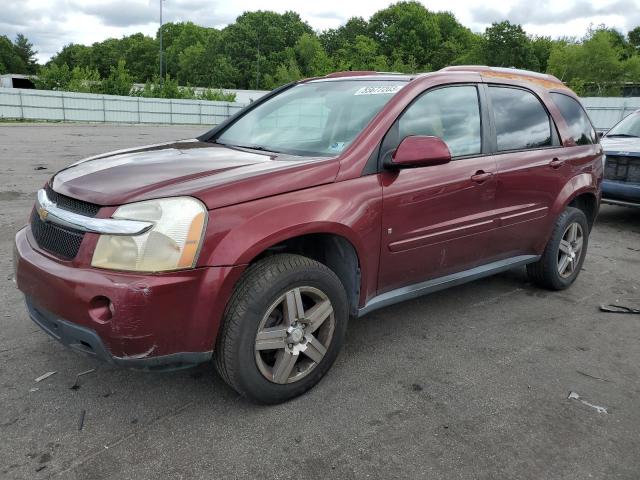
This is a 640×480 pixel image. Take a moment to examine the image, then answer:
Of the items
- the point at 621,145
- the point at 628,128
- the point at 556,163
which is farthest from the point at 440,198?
the point at 628,128

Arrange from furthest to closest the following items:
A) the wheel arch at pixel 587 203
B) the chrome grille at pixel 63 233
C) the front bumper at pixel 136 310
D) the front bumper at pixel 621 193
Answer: the front bumper at pixel 621 193 < the wheel arch at pixel 587 203 < the chrome grille at pixel 63 233 < the front bumper at pixel 136 310

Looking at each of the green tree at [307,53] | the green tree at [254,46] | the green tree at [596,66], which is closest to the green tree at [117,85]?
the green tree at [307,53]

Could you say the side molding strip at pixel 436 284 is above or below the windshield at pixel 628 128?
below

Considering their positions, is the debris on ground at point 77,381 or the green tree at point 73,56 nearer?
the debris on ground at point 77,381

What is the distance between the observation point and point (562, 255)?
4777mm

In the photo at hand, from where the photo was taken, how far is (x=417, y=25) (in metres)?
82.2

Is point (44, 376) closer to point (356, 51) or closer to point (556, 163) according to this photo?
point (556, 163)

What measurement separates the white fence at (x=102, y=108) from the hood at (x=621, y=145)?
26213mm

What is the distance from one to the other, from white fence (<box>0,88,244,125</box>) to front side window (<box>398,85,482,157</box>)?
2946cm

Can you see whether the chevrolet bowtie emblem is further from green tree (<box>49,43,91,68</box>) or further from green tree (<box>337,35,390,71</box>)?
green tree (<box>49,43,91,68</box>)

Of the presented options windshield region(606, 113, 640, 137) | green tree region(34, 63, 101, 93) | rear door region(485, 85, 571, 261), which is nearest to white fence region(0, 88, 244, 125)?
green tree region(34, 63, 101, 93)

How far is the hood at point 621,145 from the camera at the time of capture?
7.39 meters

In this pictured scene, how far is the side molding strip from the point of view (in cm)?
329

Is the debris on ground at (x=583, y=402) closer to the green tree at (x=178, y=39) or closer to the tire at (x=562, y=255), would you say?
the tire at (x=562, y=255)
